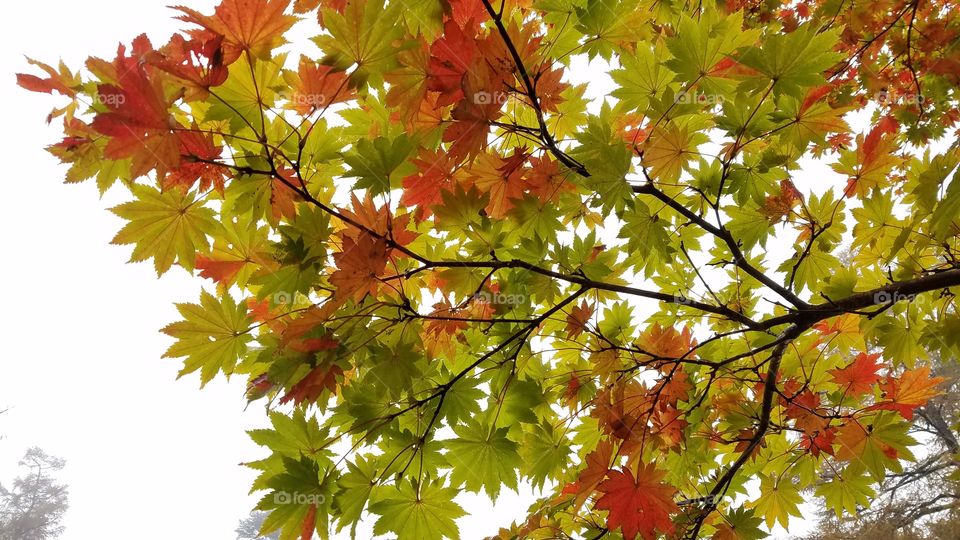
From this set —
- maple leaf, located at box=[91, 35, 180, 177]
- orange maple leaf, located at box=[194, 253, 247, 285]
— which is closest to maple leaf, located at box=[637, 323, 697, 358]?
orange maple leaf, located at box=[194, 253, 247, 285]

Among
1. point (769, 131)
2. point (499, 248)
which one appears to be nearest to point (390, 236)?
point (499, 248)

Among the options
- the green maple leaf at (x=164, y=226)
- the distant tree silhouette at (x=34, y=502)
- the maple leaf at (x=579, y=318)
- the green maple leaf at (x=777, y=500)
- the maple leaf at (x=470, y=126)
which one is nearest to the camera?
the maple leaf at (x=470, y=126)

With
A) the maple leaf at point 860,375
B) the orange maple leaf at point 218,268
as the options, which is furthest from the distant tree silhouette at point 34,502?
the maple leaf at point 860,375

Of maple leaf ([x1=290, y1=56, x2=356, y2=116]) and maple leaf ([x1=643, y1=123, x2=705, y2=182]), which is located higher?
maple leaf ([x1=643, y1=123, x2=705, y2=182])

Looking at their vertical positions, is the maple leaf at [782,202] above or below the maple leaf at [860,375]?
above

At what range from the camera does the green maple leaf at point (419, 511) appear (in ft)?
5.60

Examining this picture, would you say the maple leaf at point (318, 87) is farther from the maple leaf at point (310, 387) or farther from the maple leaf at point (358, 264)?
the maple leaf at point (310, 387)

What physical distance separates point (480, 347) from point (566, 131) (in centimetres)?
115

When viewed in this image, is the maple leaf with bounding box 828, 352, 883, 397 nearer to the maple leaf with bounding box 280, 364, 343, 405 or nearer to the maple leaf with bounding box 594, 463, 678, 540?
the maple leaf with bounding box 594, 463, 678, 540

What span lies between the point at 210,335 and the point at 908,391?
298 centimetres

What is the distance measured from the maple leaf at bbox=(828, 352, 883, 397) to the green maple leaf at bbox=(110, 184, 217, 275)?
280 centimetres

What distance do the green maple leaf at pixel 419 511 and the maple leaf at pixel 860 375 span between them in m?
1.94

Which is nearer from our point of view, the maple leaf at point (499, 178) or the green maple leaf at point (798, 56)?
the green maple leaf at point (798, 56)

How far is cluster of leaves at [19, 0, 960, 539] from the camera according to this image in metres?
1.41
